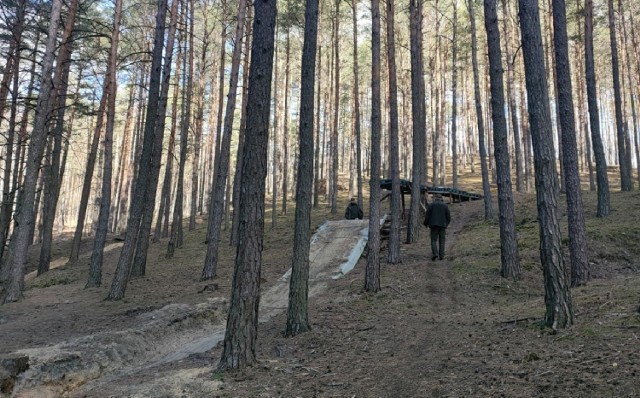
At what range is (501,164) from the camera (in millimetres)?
9367

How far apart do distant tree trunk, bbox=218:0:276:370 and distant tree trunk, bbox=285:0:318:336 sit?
4.38 feet

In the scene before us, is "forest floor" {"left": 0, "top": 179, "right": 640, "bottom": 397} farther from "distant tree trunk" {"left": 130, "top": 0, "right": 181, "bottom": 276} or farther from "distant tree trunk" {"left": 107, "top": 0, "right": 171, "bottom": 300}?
"distant tree trunk" {"left": 130, "top": 0, "right": 181, "bottom": 276}

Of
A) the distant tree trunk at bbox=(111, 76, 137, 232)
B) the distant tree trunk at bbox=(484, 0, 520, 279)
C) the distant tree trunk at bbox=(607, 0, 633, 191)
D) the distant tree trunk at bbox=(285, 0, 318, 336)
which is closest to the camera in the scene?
the distant tree trunk at bbox=(285, 0, 318, 336)

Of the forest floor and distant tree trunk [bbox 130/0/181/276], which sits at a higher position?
distant tree trunk [bbox 130/0/181/276]

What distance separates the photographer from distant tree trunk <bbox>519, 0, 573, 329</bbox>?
4.82m

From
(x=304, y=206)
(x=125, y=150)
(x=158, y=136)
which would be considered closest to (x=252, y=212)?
(x=304, y=206)

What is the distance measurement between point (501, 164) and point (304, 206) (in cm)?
546

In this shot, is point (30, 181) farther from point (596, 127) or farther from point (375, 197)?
point (596, 127)

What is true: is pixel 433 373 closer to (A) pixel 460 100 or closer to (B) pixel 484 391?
(B) pixel 484 391

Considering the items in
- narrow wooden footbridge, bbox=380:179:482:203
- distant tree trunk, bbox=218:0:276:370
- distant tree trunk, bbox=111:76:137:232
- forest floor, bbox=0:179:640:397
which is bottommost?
forest floor, bbox=0:179:640:397

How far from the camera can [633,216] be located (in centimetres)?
1295

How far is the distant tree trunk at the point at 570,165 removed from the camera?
24.4 ft

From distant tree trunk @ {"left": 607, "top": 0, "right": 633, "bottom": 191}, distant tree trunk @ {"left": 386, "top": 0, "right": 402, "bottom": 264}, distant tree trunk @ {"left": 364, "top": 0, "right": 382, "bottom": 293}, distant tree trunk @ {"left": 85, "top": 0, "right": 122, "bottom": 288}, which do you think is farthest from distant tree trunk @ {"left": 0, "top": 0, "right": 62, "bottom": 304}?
distant tree trunk @ {"left": 607, "top": 0, "right": 633, "bottom": 191}

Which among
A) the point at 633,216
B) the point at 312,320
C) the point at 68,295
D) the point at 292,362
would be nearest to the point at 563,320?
the point at 292,362
